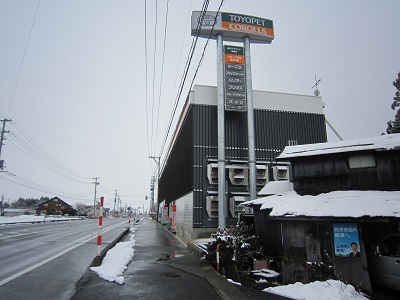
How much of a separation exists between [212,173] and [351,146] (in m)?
11.8

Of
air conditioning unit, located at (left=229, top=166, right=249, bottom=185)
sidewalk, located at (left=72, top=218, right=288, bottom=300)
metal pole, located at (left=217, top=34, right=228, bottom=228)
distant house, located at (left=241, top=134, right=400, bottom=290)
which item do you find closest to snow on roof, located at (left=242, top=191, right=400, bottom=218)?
distant house, located at (left=241, top=134, right=400, bottom=290)

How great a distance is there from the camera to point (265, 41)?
947 inches

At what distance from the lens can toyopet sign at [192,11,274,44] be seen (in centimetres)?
2164

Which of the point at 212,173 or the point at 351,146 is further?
the point at 212,173

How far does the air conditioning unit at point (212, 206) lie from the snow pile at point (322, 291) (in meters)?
13.3

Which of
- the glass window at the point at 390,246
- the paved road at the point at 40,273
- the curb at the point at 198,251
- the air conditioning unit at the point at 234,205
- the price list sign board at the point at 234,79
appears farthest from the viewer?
the price list sign board at the point at 234,79

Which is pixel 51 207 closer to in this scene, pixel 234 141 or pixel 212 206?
pixel 212 206

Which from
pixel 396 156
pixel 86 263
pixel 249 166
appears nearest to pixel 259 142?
pixel 249 166

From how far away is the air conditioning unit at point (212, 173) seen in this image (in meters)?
21.3

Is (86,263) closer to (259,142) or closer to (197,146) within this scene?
(197,146)

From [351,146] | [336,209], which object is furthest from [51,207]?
[336,209]

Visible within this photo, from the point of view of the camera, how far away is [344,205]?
8.44 metres

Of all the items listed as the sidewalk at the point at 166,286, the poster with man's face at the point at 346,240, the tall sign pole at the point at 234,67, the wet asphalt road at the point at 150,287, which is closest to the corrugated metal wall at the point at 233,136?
the tall sign pole at the point at 234,67

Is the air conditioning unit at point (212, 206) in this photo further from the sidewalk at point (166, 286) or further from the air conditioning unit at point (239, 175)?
the sidewalk at point (166, 286)
